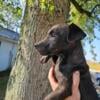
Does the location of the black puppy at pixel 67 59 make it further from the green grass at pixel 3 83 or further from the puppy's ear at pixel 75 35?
the green grass at pixel 3 83

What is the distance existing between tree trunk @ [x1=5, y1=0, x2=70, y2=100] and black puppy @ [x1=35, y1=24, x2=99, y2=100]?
3.47m

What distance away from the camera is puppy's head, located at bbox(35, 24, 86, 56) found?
2660 millimetres

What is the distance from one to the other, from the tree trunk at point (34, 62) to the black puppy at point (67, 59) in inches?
137

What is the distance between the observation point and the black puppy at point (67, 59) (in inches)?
102

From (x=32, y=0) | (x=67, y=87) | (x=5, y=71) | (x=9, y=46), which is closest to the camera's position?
(x=67, y=87)

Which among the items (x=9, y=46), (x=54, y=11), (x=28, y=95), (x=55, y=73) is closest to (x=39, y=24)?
(x=54, y=11)

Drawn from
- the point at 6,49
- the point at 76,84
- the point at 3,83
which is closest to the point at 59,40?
the point at 76,84

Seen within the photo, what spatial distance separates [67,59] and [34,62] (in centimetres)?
368

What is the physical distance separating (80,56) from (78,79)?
6.9 inches

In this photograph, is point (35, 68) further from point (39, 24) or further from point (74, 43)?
point (74, 43)

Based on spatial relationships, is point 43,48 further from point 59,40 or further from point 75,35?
point 75,35

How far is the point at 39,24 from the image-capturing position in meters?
6.30

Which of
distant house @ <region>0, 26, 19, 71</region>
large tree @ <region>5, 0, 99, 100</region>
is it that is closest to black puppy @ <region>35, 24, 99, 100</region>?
large tree @ <region>5, 0, 99, 100</region>

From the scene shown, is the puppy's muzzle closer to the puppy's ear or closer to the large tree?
the puppy's ear
